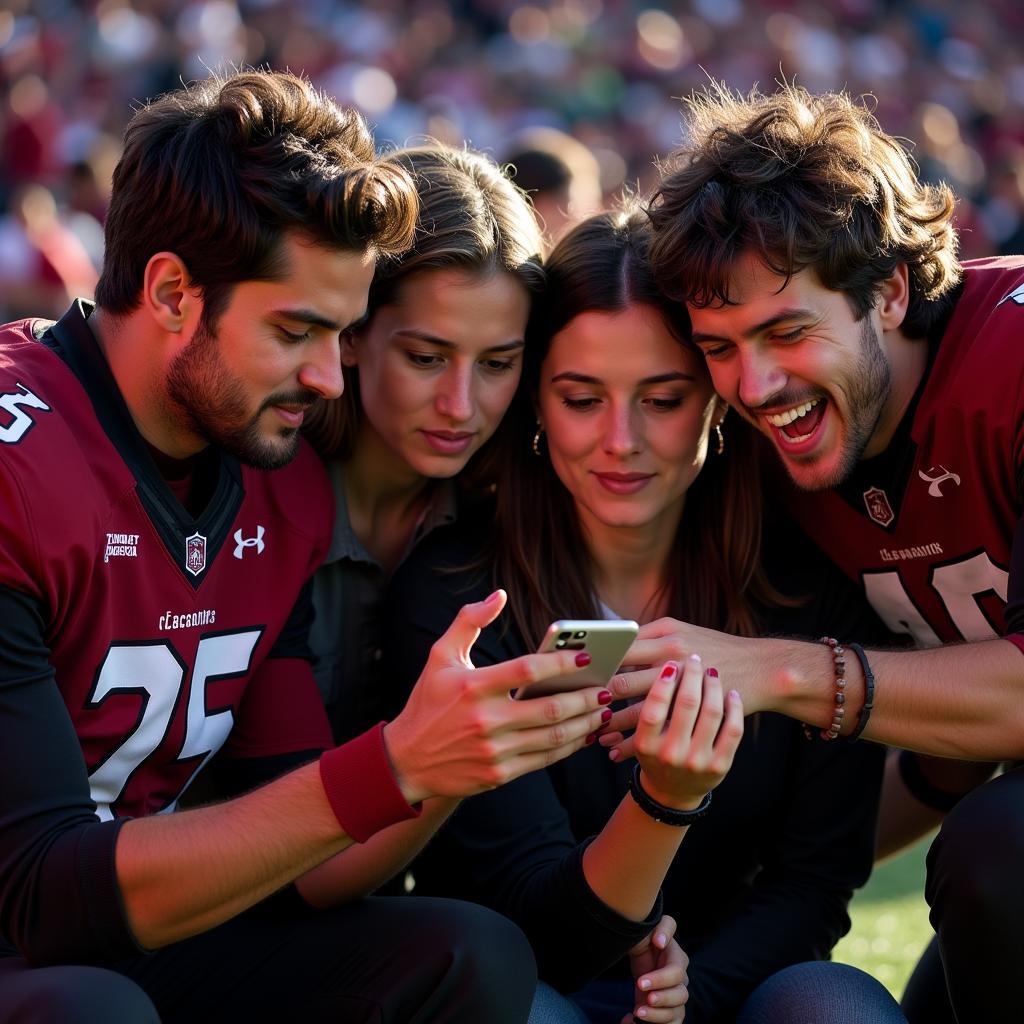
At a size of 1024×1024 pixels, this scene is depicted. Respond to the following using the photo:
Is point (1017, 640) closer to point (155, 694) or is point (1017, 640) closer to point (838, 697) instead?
point (838, 697)

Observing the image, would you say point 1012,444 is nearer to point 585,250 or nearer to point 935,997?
point 585,250

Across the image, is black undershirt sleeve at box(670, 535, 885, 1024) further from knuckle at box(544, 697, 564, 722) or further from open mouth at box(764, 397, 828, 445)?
Result: knuckle at box(544, 697, 564, 722)

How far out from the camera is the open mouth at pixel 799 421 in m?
2.87

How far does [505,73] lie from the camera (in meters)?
11.6

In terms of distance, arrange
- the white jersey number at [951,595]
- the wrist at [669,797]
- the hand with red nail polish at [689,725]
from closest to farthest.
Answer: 1. the hand with red nail polish at [689,725]
2. the wrist at [669,797]
3. the white jersey number at [951,595]

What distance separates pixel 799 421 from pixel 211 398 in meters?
1.18

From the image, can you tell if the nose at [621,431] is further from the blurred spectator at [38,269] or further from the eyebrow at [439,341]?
the blurred spectator at [38,269]

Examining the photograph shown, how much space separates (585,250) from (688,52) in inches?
433

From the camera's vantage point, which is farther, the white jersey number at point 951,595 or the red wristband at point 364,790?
the white jersey number at point 951,595

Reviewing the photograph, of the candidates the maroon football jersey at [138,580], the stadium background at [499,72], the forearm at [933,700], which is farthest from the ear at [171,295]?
the stadium background at [499,72]

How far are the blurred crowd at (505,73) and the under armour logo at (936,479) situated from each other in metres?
3.24

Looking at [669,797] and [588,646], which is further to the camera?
[669,797]

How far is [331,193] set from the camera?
8.45 feet

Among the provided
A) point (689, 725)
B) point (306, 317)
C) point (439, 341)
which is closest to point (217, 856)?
point (689, 725)
